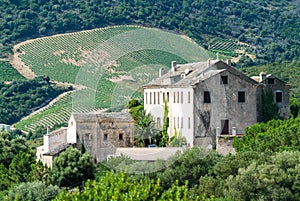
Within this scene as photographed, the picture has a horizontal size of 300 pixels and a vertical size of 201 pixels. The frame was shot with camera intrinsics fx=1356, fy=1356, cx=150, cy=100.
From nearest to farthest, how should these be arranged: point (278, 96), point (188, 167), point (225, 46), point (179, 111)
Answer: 1. point (188, 167)
2. point (179, 111)
3. point (278, 96)
4. point (225, 46)

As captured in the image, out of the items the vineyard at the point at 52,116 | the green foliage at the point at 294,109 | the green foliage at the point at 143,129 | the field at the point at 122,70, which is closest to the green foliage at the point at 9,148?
the field at the point at 122,70

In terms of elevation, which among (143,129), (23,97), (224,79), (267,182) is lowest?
(267,182)

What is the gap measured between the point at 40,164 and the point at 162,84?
34.3ft

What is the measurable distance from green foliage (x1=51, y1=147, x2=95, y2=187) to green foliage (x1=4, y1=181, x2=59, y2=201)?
6.45ft

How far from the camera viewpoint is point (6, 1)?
155 meters

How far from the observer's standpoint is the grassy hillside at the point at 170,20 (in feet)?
468

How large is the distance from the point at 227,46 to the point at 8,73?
2178 cm

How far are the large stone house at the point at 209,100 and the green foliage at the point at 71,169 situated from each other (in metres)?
6.46

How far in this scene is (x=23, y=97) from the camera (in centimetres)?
12025

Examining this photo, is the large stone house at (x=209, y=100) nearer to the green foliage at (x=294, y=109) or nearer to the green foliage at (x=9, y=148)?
the green foliage at (x=294, y=109)

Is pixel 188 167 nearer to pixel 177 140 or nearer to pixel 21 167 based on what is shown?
pixel 177 140

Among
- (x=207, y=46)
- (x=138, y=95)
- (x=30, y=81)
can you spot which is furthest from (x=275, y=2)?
(x=138, y=95)

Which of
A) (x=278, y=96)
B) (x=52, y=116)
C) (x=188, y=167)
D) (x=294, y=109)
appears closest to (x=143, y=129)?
(x=188, y=167)

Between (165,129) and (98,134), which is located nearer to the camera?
(98,134)
